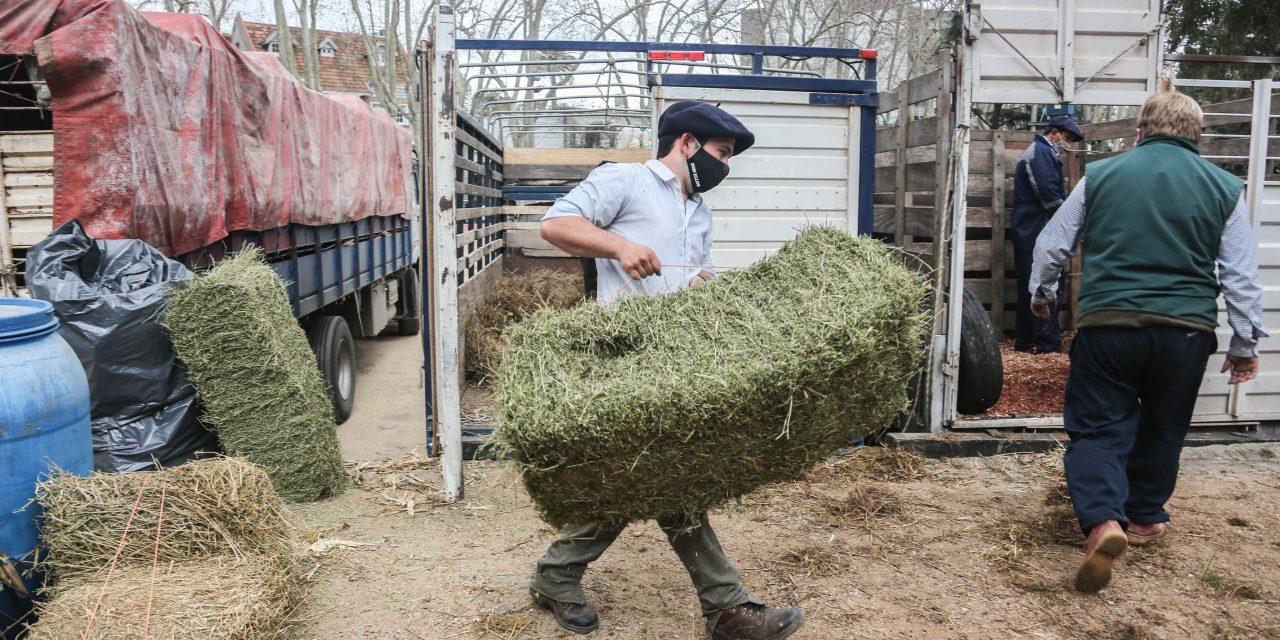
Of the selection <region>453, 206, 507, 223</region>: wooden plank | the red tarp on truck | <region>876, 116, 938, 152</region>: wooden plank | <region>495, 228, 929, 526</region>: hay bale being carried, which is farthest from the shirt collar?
<region>876, 116, 938, 152</region>: wooden plank

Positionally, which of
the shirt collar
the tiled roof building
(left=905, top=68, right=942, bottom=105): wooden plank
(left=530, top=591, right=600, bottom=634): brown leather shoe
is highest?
the tiled roof building

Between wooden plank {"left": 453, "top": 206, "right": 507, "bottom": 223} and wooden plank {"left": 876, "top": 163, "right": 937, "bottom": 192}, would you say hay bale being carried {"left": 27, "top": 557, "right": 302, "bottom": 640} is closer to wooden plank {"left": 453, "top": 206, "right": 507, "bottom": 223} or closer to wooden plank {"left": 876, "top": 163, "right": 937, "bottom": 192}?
wooden plank {"left": 453, "top": 206, "right": 507, "bottom": 223}

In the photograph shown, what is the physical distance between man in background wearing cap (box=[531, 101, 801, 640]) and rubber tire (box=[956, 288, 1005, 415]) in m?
2.86

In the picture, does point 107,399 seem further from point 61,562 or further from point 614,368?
point 614,368

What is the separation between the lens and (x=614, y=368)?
262cm

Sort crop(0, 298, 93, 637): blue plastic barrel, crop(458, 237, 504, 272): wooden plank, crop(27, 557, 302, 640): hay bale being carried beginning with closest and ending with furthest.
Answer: crop(27, 557, 302, 640): hay bale being carried → crop(0, 298, 93, 637): blue plastic barrel → crop(458, 237, 504, 272): wooden plank

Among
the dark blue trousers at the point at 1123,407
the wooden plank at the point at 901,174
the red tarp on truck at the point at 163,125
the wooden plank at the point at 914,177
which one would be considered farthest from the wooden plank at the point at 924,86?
the red tarp on truck at the point at 163,125

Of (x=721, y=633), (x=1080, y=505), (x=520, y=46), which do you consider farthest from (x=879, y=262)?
(x=520, y=46)

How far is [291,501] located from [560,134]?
23.1 ft

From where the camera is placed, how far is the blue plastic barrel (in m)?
2.98

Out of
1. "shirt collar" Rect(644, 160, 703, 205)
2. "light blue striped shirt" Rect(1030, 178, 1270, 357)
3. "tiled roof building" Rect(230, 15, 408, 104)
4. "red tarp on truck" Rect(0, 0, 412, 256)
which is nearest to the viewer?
"shirt collar" Rect(644, 160, 703, 205)

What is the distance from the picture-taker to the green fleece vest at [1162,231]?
3.72m

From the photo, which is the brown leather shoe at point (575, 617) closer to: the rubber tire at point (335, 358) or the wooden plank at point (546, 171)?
the rubber tire at point (335, 358)

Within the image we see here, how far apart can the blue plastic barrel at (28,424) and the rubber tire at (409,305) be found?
811 centimetres
